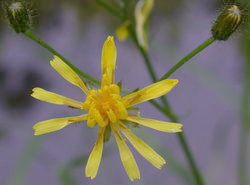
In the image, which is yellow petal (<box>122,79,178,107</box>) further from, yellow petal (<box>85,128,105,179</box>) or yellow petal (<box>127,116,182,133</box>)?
yellow petal (<box>85,128,105,179</box>)

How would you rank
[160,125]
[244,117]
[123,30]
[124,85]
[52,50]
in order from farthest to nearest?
[124,85]
[244,117]
[123,30]
[52,50]
[160,125]

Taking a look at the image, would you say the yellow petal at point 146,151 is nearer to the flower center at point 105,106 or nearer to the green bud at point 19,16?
the flower center at point 105,106

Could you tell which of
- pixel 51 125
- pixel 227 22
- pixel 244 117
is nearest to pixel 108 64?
pixel 51 125

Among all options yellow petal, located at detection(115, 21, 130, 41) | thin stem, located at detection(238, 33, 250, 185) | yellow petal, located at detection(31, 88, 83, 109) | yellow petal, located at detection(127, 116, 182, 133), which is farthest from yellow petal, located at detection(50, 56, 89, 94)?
thin stem, located at detection(238, 33, 250, 185)

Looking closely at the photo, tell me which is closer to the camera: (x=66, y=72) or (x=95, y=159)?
(x=95, y=159)

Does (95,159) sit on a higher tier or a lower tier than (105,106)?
lower

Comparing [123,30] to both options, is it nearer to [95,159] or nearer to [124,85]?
[95,159]

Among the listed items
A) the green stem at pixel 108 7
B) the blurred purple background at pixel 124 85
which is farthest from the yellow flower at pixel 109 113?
the blurred purple background at pixel 124 85

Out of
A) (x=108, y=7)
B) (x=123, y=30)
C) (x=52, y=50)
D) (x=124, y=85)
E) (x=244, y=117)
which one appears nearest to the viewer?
(x=52, y=50)

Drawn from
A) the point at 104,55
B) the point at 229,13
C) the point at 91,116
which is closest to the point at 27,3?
the point at 104,55
